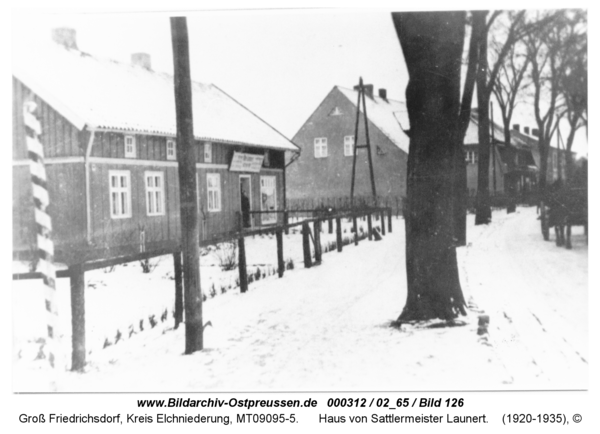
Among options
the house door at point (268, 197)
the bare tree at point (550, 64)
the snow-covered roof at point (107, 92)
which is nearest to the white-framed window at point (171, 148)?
the snow-covered roof at point (107, 92)

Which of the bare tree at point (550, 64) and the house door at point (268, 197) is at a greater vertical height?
the bare tree at point (550, 64)

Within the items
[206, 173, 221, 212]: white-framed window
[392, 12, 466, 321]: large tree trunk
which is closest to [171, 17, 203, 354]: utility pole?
[392, 12, 466, 321]: large tree trunk

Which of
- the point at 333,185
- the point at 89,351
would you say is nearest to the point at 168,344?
the point at 89,351

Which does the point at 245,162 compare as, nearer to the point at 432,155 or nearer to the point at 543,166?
the point at 543,166

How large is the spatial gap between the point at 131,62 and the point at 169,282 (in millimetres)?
2303

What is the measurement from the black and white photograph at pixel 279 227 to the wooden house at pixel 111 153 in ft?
0.10

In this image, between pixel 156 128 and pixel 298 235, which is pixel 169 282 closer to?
pixel 156 128

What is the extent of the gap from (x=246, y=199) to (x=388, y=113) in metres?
2.86

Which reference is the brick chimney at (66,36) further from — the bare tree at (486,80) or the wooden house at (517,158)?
the wooden house at (517,158)

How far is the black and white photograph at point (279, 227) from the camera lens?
3.97 meters

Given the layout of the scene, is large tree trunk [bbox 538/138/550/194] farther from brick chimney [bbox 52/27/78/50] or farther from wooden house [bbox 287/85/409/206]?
brick chimney [bbox 52/27/78/50]

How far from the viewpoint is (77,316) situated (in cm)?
383

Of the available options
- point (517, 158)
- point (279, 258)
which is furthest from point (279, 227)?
point (517, 158)

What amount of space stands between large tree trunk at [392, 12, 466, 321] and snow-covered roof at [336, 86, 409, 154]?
2.16 ft
